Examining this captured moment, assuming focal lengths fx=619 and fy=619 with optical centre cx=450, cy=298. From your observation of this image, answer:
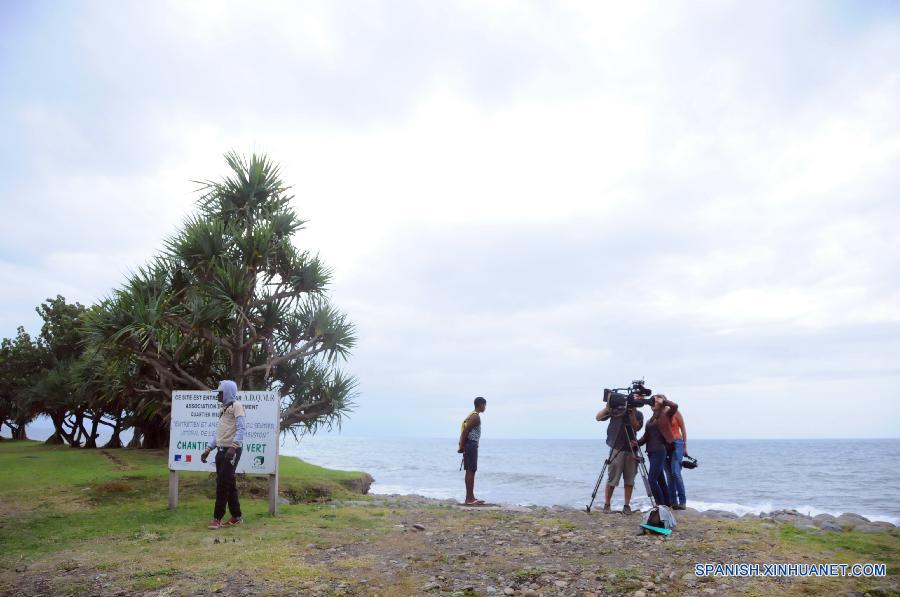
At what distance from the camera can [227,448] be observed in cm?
850

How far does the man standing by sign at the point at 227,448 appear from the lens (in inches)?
332

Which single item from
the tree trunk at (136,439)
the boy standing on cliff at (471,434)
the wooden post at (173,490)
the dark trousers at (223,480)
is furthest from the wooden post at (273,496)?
the tree trunk at (136,439)

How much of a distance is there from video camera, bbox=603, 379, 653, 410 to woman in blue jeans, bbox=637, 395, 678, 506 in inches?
10.7

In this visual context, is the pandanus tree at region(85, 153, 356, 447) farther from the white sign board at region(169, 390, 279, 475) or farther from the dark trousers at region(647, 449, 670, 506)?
the dark trousers at region(647, 449, 670, 506)

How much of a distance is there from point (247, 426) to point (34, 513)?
133 inches

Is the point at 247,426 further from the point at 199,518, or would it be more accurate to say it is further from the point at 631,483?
the point at 631,483

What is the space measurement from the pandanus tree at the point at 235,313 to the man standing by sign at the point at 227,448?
3.96 m

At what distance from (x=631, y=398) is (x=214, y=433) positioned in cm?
660

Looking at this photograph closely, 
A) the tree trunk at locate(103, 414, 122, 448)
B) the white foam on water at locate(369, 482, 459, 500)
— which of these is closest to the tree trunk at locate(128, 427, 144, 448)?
the tree trunk at locate(103, 414, 122, 448)

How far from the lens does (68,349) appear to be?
32.2 meters

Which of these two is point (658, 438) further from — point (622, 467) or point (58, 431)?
point (58, 431)

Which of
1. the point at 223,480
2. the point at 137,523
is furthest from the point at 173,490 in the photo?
the point at 223,480

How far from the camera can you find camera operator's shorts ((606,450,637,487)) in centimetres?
958

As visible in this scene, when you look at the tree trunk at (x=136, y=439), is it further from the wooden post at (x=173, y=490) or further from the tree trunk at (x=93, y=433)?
the wooden post at (x=173, y=490)
